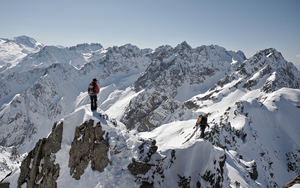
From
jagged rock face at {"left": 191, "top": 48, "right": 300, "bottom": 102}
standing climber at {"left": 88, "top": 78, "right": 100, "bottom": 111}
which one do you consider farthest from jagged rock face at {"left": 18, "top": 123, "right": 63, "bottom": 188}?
jagged rock face at {"left": 191, "top": 48, "right": 300, "bottom": 102}

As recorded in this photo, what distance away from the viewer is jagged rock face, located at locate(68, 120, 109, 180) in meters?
12.6

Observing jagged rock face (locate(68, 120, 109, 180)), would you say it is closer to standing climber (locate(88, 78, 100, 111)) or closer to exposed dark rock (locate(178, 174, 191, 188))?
standing climber (locate(88, 78, 100, 111))

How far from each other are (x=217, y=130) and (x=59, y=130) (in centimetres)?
3072

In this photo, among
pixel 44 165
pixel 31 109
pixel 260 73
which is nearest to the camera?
pixel 44 165

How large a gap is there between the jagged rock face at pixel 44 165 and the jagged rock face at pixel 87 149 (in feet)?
4.39

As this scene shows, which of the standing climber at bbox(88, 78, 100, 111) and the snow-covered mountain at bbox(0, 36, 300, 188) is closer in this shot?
the snow-covered mountain at bbox(0, 36, 300, 188)

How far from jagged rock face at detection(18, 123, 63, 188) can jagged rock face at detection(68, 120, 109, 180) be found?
1.34 meters

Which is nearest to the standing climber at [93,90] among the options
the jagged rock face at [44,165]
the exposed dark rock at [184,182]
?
the jagged rock face at [44,165]

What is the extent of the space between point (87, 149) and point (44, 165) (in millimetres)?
3647

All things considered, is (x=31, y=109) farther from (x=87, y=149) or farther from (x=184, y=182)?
(x=184, y=182)

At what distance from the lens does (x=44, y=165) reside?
42.3 ft

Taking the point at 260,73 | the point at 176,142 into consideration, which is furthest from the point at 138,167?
the point at 260,73

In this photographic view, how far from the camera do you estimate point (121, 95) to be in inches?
6619

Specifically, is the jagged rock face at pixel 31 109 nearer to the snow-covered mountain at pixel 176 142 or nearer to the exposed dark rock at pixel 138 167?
the snow-covered mountain at pixel 176 142
